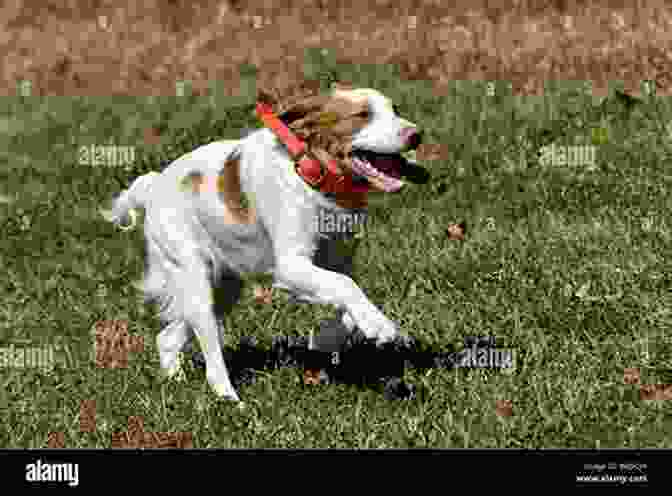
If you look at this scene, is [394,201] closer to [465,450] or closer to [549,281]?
[549,281]

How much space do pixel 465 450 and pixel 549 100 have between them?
824 cm

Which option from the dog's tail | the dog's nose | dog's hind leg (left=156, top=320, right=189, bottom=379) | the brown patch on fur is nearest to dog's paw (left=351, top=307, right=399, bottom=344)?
the dog's nose

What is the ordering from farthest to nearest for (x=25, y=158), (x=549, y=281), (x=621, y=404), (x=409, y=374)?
(x=25, y=158)
(x=549, y=281)
(x=409, y=374)
(x=621, y=404)

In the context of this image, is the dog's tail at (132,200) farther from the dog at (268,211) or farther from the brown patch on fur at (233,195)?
the brown patch on fur at (233,195)

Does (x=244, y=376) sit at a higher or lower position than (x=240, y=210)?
lower

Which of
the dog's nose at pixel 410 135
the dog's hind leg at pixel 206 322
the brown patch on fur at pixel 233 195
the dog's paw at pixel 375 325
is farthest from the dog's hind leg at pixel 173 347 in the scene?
the dog's nose at pixel 410 135

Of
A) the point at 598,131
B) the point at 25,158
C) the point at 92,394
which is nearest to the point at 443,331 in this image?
the point at 92,394

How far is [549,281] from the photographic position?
932 centimetres

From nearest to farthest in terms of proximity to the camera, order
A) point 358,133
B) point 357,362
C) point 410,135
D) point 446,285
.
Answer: point 410,135, point 358,133, point 357,362, point 446,285

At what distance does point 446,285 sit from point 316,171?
2649mm

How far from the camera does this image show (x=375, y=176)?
7137mm

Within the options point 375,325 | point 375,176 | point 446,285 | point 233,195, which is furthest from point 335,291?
point 446,285

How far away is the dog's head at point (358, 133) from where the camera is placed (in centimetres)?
704

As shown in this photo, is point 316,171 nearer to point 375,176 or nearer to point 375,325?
point 375,176
